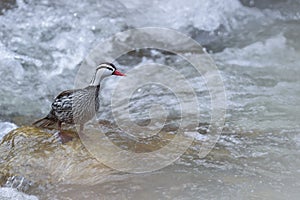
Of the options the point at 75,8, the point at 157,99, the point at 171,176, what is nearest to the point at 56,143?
the point at 171,176

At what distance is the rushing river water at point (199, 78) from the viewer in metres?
4.16

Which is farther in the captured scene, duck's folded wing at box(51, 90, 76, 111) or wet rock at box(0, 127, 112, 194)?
duck's folded wing at box(51, 90, 76, 111)

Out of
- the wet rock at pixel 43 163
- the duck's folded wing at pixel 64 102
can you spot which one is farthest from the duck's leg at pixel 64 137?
the duck's folded wing at pixel 64 102

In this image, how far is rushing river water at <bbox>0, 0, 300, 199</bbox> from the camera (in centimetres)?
416

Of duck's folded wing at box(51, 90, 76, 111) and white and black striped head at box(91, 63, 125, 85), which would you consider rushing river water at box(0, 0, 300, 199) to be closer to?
duck's folded wing at box(51, 90, 76, 111)

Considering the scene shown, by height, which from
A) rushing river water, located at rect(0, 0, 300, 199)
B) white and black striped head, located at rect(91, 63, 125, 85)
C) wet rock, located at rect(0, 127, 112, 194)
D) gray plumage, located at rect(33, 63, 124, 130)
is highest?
white and black striped head, located at rect(91, 63, 125, 85)

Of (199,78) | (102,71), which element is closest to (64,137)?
(102,71)

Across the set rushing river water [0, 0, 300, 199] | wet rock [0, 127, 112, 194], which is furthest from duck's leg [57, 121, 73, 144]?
rushing river water [0, 0, 300, 199]

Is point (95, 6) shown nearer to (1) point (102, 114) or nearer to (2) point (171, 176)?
(1) point (102, 114)

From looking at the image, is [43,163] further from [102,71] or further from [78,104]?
[102,71]

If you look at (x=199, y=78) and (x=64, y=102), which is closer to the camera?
(x=64, y=102)

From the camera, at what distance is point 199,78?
6.69 metres

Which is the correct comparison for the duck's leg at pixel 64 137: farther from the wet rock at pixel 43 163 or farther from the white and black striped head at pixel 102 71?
the white and black striped head at pixel 102 71

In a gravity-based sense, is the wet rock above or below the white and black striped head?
below
